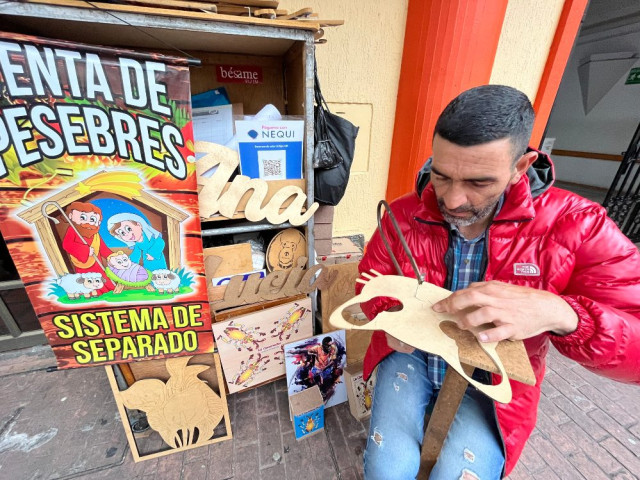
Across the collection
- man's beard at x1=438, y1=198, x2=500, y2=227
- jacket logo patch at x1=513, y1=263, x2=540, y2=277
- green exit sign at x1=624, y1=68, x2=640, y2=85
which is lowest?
jacket logo patch at x1=513, y1=263, x2=540, y2=277

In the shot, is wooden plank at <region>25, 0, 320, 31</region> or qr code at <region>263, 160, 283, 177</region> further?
qr code at <region>263, 160, 283, 177</region>

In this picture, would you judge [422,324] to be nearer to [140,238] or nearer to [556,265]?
[556,265]

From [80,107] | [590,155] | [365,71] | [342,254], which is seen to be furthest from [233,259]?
[590,155]

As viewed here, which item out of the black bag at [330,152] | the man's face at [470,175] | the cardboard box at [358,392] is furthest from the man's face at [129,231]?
the cardboard box at [358,392]

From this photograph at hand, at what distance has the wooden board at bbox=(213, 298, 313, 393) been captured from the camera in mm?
1752

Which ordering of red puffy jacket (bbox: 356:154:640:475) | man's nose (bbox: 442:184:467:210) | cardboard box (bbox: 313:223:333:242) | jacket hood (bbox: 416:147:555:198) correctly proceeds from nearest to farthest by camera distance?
red puffy jacket (bbox: 356:154:640:475) → man's nose (bbox: 442:184:467:210) → jacket hood (bbox: 416:147:555:198) → cardboard box (bbox: 313:223:333:242)

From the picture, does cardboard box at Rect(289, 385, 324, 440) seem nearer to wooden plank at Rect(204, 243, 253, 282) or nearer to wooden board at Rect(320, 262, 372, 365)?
wooden board at Rect(320, 262, 372, 365)

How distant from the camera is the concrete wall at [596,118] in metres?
6.25

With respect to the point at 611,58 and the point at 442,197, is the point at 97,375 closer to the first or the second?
the point at 442,197

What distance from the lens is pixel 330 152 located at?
63.9 inches

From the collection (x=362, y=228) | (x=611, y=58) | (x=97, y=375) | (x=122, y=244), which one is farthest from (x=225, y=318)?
(x=611, y=58)

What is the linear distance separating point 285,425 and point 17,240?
1.79m

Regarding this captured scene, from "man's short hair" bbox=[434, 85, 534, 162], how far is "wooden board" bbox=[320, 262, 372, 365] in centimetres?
122

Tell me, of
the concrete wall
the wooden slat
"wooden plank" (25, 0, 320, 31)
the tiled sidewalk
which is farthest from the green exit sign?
"wooden plank" (25, 0, 320, 31)
